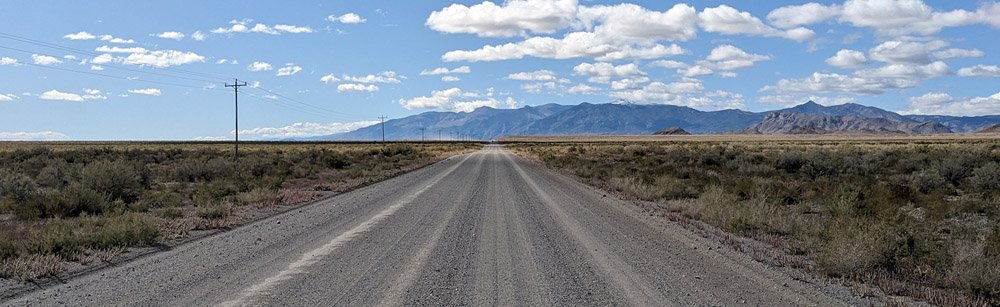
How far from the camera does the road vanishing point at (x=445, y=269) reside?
7723mm

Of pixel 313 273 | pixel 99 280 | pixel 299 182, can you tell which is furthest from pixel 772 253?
pixel 299 182

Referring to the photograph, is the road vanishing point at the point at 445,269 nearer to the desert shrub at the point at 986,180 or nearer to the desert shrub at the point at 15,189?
the desert shrub at the point at 15,189

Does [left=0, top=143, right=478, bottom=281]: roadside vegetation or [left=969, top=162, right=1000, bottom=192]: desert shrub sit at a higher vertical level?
[left=969, top=162, right=1000, bottom=192]: desert shrub

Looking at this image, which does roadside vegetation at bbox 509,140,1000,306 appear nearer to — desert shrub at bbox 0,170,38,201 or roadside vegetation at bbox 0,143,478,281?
roadside vegetation at bbox 0,143,478,281

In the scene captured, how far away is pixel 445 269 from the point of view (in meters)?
9.39

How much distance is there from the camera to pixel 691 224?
48.9ft

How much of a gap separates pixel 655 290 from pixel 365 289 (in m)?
3.39

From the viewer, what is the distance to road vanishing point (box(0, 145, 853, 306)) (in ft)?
25.3

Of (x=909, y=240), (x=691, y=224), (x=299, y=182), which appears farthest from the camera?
(x=299, y=182)

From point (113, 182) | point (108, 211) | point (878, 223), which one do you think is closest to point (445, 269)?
point (878, 223)

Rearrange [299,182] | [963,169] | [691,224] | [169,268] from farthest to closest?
[299,182], [963,169], [691,224], [169,268]

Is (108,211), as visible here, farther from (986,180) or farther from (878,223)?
(986,180)

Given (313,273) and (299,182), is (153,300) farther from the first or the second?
(299,182)

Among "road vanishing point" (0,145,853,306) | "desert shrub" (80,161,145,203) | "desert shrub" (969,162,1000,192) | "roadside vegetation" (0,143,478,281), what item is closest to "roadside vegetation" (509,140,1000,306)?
"desert shrub" (969,162,1000,192)
